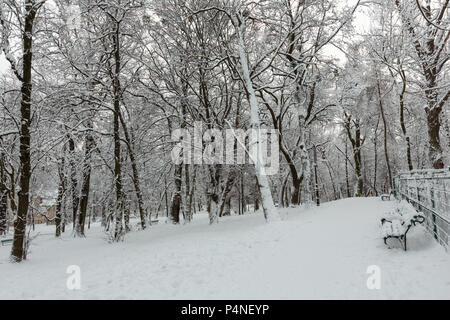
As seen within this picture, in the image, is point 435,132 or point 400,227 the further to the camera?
point 435,132

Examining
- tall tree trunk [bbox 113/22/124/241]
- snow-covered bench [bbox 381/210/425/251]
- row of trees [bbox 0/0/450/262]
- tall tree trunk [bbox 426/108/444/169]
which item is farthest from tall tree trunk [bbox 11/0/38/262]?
tall tree trunk [bbox 426/108/444/169]

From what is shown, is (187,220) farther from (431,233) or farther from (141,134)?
(431,233)

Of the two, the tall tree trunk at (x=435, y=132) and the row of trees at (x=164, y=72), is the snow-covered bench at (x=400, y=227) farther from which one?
the tall tree trunk at (x=435, y=132)

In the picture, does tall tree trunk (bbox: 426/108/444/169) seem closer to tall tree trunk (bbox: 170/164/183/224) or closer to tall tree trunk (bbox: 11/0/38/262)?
tall tree trunk (bbox: 170/164/183/224)

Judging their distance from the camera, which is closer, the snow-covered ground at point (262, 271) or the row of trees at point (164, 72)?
the snow-covered ground at point (262, 271)

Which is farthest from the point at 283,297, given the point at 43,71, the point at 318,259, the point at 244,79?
the point at 43,71

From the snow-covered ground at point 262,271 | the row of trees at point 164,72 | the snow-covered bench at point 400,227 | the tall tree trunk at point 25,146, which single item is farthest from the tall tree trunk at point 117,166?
the snow-covered bench at point 400,227

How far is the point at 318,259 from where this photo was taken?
19.8 ft

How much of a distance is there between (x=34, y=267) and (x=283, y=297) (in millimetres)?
6863

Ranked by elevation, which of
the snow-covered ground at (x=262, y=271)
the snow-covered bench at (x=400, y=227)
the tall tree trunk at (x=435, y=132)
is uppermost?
the tall tree trunk at (x=435, y=132)

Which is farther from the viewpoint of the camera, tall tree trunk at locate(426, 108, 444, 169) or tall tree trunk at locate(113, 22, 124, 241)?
tall tree trunk at locate(426, 108, 444, 169)

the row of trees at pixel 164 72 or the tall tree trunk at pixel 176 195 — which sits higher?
the row of trees at pixel 164 72

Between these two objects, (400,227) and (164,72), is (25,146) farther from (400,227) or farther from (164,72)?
(400,227)

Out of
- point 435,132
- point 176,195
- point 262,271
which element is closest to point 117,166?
point 176,195
